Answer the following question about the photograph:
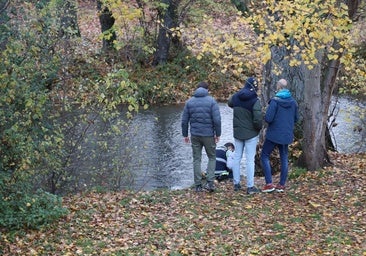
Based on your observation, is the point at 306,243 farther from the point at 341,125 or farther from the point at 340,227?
the point at 341,125

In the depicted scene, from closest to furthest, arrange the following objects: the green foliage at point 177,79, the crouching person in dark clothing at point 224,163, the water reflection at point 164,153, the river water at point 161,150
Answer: the river water at point 161,150 → the crouching person in dark clothing at point 224,163 → the water reflection at point 164,153 → the green foliage at point 177,79

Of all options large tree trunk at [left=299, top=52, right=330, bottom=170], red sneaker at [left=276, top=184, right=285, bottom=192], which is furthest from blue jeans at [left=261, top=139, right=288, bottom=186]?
large tree trunk at [left=299, top=52, right=330, bottom=170]

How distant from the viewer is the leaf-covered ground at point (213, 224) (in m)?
7.35

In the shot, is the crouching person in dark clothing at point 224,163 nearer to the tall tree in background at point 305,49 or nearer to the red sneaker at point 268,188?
the tall tree in background at point 305,49

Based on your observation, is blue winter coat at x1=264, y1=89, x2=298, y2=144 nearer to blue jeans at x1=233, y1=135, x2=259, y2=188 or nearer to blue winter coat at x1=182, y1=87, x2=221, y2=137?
blue jeans at x1=233, y1=135, x2=259, y2=188

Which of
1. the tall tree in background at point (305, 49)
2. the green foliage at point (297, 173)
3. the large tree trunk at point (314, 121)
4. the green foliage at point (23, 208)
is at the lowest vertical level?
the green foliage at point (297, 173)

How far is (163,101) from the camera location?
2359cm

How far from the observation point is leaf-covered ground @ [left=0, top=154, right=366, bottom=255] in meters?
7.35

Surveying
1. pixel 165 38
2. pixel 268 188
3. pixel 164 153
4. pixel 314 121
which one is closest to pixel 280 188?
pixel 268 188

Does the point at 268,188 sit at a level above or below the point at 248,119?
below

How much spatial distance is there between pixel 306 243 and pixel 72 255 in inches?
116

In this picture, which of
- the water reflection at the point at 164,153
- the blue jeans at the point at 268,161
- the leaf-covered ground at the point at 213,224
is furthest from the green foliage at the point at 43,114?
the blue jeans at the point at 268,161

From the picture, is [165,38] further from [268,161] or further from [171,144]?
[268,161]

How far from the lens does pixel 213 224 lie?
847 centimetres
